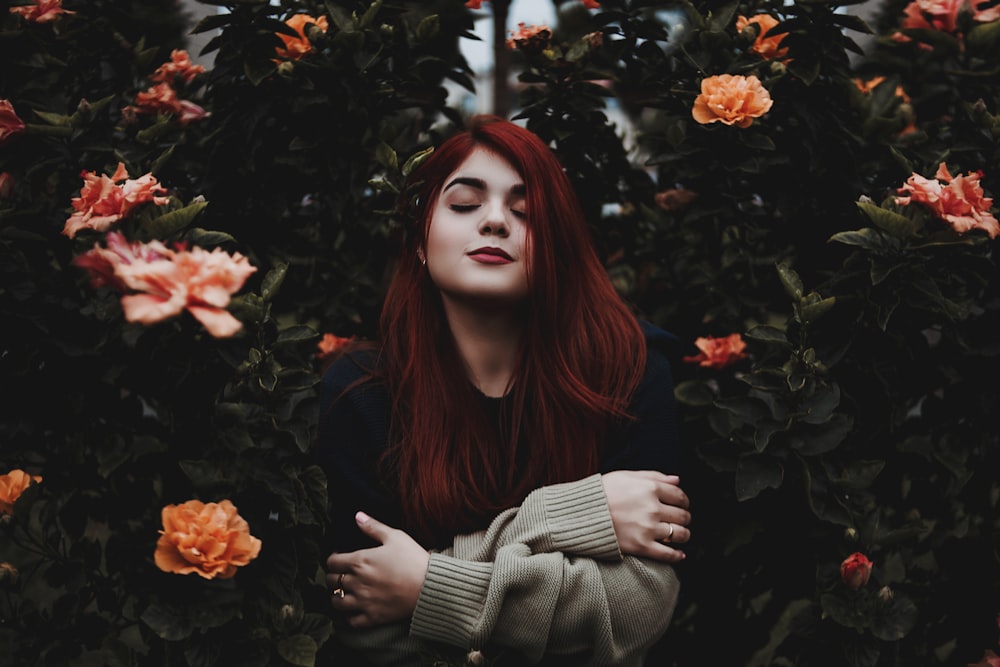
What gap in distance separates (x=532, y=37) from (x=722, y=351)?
90 cm

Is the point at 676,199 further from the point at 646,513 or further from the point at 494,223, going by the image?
the point at 646,513

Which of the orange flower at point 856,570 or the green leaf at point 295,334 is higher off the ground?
the green leaf at point 295,334

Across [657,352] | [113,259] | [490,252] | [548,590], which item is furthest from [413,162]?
[548,590]

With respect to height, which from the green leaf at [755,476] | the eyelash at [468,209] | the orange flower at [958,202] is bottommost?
the green leaf at [755,476]

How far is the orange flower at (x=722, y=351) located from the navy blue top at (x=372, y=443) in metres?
→ 0.26

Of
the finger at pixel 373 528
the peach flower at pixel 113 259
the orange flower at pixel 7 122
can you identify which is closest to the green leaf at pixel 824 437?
the finger at pixel 373 528

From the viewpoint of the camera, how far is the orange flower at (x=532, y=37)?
213 cm

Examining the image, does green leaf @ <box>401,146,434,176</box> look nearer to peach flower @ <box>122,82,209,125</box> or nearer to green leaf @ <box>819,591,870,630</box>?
peach flower @ <box>122,82,209,125</box>

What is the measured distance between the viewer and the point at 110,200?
142 cm

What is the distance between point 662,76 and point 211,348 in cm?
131

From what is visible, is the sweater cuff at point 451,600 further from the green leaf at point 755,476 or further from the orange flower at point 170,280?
the orange flower at point 170,280

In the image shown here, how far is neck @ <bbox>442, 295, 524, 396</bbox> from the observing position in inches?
75.0

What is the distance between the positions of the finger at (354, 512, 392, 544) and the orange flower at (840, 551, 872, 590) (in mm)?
895

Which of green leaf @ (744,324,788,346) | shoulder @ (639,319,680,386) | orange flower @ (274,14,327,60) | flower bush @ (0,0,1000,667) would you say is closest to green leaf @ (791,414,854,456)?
flower bush @ (0,0,1000,667)
